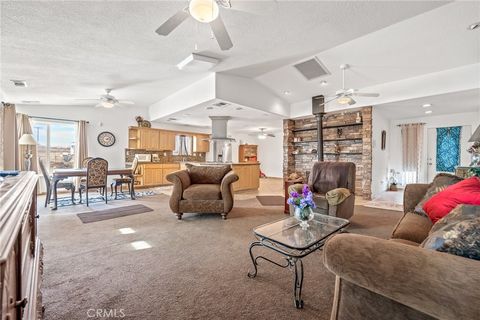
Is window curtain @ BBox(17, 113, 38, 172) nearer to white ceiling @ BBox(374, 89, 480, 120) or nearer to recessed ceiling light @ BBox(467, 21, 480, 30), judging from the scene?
white ceiling @ BBox(374, 89, 480, 120)

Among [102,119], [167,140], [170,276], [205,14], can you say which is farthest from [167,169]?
[205,14]

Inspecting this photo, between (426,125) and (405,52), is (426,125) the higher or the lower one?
the lower one

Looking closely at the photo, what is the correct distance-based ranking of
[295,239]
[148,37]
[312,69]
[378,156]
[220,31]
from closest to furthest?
[295,239] → [220,31] → [148,37] → [312,69] → [378,156]

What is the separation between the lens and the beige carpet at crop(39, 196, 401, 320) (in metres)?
1.47

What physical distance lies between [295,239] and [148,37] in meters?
3.14

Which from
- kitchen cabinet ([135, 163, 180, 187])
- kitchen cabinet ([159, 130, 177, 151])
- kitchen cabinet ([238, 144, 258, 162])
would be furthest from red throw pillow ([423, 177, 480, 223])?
kitchen cabinet ([238, 144, 258, 162])

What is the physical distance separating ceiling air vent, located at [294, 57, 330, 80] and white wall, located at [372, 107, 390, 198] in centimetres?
193

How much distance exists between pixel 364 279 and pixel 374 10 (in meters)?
3.25

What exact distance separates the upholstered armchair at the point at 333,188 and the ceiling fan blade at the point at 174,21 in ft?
7.43

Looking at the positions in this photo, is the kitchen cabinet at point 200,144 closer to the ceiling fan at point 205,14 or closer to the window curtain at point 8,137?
the window curtain at point 8,137

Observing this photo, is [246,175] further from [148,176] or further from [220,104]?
[148,176]

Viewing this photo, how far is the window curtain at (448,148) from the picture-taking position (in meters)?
6.29

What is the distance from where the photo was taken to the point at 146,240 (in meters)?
2.67

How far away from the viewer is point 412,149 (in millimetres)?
6930
